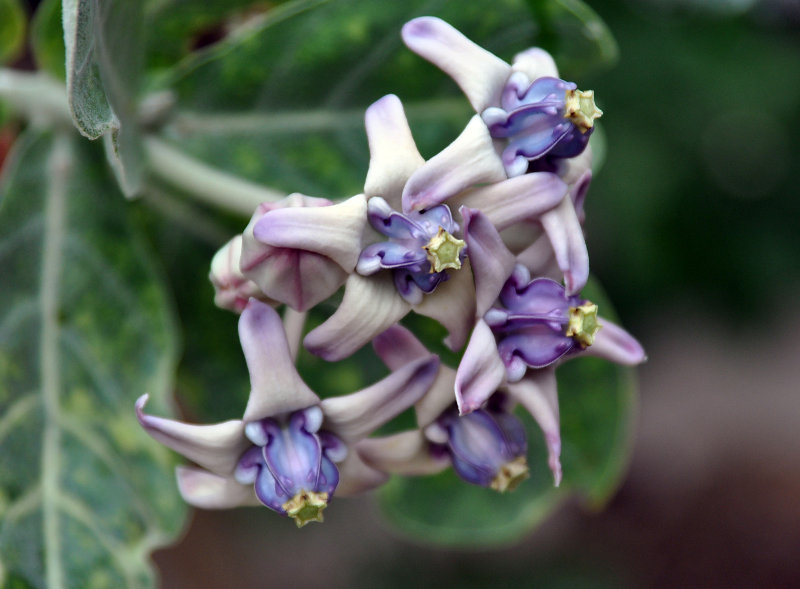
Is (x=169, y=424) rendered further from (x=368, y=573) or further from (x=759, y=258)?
(x=368, y=573)

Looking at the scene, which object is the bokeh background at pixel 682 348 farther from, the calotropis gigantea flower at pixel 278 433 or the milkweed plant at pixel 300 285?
the calotropis gigantea flower at pixel 278 433

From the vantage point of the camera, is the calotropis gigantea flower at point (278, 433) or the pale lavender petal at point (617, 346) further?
the pale lavender petal at point (617, 346)

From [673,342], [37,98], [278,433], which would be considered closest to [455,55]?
[278,433]

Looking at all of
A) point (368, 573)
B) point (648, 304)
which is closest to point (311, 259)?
point (648, 304)

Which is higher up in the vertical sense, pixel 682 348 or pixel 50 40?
pixel 50 40

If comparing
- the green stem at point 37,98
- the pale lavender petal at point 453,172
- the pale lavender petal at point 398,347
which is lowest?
the pale lavender petal at point 398,347

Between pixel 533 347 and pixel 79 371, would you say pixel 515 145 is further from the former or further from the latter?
pixel 79 371

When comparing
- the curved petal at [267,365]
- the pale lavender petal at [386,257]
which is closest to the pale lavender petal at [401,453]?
the curved petal at [267,365]
